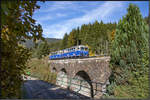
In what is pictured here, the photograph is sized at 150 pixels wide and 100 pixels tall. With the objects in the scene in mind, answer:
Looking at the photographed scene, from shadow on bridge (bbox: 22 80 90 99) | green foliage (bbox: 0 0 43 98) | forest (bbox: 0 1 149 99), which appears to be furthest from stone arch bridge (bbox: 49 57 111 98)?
green foliage (bbox: 0 0 43 98)

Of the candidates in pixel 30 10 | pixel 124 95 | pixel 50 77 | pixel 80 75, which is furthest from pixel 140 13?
pixel 50 77

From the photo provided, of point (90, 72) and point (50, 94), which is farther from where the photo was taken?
point (90, 72)

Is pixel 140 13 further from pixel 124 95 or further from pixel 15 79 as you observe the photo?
pixel 15 79

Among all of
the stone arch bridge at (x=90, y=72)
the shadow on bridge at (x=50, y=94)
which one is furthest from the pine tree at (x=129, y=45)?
the stone arch bridge at (x=90, y=72)

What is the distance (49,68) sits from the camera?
812 inches

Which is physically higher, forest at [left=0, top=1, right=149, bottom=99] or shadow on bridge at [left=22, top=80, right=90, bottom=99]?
forest at [left=0, top=1, right=149, bottom=99]

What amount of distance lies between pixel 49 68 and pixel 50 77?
15.6 ft

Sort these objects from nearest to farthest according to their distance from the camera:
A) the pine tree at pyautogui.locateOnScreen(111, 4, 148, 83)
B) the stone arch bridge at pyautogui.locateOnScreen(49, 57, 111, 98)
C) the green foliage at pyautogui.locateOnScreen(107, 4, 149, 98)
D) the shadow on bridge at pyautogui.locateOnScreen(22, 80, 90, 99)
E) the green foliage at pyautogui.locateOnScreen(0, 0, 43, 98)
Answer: the green foliage at pyautogui.locateOnScreen(0, 0, 43, 98)
the green foliage at pyautogui.locateOnScreen(107, 4, 149, 98)
the pine tree at pyautogui.locateOnScreen(111, 4, 148, 83)
the shadow on bridge at pyautogui.locateOnScreen(22, 80, 90, 99)
the stone arch bridge at pyautogui.locateOnScreen(49, 57, 111, 98)

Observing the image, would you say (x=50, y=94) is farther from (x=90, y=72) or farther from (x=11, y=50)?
(x=90, y=72)

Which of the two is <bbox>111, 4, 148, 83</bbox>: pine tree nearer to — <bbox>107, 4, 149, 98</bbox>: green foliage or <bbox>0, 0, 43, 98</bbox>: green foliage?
<bbox>107, 4, 149, 98</bbox>: green foliage

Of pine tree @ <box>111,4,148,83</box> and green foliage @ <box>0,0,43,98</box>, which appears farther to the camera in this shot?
pine tree @ <box>111,4,148,83</box>

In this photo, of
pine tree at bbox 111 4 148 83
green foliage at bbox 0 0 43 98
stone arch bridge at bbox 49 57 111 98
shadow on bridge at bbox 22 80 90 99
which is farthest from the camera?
stone arch bridge at bbox 49 57 111 98

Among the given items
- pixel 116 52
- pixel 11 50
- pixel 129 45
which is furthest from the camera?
pixel 116 52

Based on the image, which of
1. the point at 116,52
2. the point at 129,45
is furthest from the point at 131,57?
the point at 116,52
